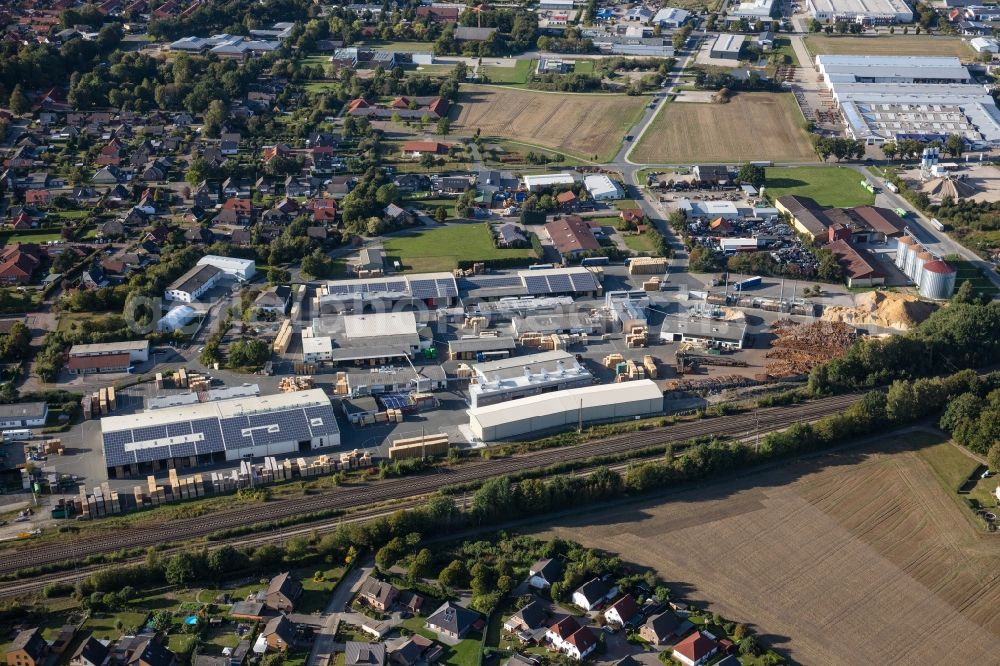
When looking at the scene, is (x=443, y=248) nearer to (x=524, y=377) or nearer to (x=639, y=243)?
(x=639, y=243)

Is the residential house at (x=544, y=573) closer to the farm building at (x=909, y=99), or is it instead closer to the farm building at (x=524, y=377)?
the farm building at (x=524, y=377)

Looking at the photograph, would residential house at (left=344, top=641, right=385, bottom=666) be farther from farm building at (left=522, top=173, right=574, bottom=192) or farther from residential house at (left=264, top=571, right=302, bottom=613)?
farm building at (left=522, top=173, right=574, bottom=192)

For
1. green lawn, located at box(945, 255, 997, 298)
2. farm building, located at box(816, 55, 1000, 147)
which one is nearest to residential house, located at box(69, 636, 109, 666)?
green lawn, located at box(945, 255, 997, 298)

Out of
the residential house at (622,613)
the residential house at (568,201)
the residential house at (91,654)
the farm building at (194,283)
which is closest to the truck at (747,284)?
the residential house at (568,201)

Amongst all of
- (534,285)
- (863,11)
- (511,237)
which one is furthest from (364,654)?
(863,11)

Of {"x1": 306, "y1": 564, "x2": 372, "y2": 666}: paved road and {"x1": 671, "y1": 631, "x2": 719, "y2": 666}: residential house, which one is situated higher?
{"x1": 671, "y1": 631, "x2": 719, "y2": 666}: residential house

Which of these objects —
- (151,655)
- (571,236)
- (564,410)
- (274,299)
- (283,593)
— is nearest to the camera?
(151,655)

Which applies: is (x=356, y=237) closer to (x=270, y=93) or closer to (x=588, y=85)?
(x=270, y=93)
